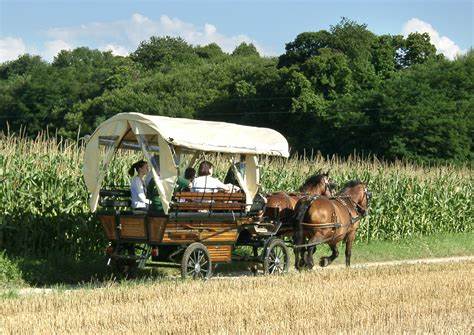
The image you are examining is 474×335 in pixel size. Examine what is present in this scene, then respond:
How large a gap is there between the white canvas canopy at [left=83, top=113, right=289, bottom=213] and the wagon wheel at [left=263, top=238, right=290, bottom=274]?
1026 mm

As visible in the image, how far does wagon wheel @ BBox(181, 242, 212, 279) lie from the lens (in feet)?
47.9

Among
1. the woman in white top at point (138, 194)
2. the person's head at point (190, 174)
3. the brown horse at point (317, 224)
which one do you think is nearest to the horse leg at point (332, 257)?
the brown horse at point (317, 224)

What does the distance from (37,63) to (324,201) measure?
88.2 metres

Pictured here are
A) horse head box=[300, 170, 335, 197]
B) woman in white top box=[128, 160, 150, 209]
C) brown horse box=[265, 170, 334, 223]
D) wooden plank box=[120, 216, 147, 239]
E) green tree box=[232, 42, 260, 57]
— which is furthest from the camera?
green tree box=[232, 42, 260, 57]

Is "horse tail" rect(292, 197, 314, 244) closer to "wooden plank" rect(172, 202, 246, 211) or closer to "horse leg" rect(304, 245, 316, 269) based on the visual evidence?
"horse leg" rect(304, 245, 316, 269)

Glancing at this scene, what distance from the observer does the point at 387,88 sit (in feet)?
179

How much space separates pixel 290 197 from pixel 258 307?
21.8 ft

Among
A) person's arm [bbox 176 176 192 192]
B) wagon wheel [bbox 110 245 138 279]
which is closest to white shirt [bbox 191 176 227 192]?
person's arm [bbox 176 176 192 192]

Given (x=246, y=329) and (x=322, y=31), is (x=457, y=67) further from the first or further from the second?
(x=246, y=329)

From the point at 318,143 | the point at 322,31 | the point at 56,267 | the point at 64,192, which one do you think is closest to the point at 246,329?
the point at 56,267

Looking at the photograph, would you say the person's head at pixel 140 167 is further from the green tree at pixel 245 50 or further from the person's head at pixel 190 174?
the green tree at pixel 245 50

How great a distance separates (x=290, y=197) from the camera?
18094 mm

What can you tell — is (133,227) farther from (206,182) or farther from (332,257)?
(332,257)

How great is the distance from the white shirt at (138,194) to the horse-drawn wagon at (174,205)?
Result: 7.8 inches
